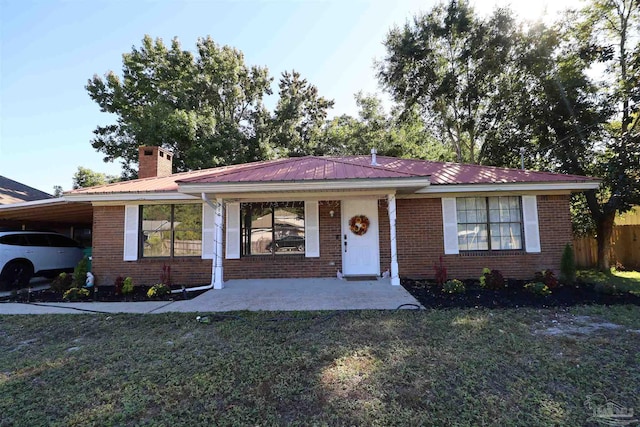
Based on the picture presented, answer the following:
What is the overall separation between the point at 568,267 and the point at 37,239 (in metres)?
14.3

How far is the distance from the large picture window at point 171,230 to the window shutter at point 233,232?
0.82 metres

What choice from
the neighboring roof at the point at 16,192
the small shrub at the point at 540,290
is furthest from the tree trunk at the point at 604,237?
the neighboring roof at the point at 16,192

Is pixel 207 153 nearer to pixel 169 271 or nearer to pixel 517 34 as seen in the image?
pixel 169 271

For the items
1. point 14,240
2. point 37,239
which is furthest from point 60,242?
point 14,240

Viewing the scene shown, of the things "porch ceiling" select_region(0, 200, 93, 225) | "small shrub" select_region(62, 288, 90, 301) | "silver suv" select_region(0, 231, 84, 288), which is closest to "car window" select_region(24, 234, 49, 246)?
"silver suv" select_region(0, 231, 84, 288)

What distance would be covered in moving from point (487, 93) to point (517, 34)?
7.93ft

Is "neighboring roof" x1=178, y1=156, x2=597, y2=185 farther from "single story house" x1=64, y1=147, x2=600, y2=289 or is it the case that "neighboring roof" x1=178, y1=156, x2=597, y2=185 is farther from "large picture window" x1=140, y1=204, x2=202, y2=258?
"large picture window" x1=140, y1=204, x2=202, y2=258

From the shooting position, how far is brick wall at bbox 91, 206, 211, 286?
8391 millimetres

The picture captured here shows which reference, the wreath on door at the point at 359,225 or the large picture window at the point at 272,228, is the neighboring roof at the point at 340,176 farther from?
the wreath on door at the point at 359,225

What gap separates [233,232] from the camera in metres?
8.47

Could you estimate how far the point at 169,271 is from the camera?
8078 millimetres

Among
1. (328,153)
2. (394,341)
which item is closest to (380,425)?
(394,341)

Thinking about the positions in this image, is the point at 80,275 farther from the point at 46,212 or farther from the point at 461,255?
the point at 461,255

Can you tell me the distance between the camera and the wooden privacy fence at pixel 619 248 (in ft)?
36.9
